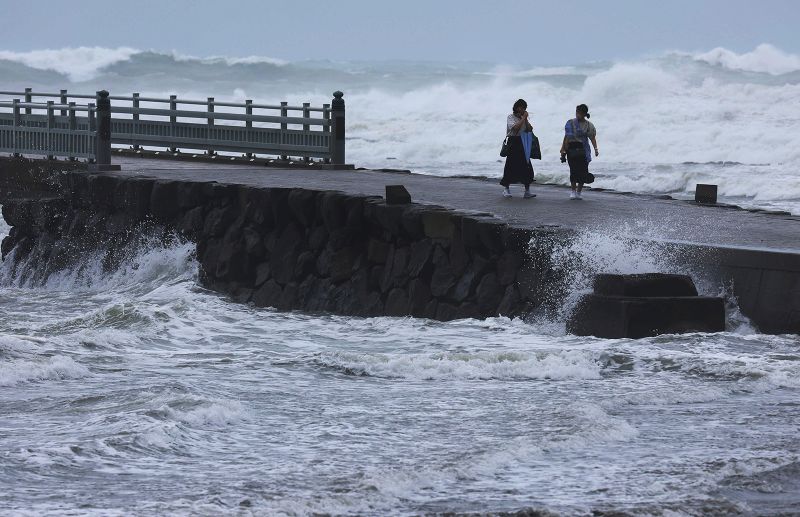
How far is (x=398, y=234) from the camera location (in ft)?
55.7

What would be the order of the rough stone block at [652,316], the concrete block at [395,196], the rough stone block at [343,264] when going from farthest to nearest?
the rough stone block at [343,264] → the concrete block at [395,196] → the rough stone block at [652,316]

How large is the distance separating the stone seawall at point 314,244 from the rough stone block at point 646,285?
4.11 feet

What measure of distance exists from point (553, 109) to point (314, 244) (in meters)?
68.0

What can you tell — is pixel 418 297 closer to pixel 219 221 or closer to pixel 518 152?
pixel 518 152

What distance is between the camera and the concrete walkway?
15430mm

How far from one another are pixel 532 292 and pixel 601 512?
709cm

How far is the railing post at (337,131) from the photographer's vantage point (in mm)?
27875

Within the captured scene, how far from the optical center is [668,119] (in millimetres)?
68625

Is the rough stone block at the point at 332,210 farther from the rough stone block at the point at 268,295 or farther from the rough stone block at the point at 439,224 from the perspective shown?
the rough stone block at the point at 439,224

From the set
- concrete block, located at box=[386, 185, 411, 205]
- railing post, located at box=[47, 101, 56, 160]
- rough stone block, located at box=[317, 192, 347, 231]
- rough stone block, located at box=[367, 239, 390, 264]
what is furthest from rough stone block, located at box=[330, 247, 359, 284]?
railing post, located at box=[47, 101, 56, 160]

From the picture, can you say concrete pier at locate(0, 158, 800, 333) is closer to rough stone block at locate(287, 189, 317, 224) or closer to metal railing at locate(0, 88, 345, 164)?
rough stone block at locate(287, 189, 317, 224)

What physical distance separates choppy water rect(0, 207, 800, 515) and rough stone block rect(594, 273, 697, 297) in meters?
0.46

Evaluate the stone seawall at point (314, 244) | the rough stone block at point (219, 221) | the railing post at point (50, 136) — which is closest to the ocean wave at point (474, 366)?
the stone seawall at point (314, 244)

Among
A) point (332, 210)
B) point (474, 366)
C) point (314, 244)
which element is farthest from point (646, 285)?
point (314, 244)
